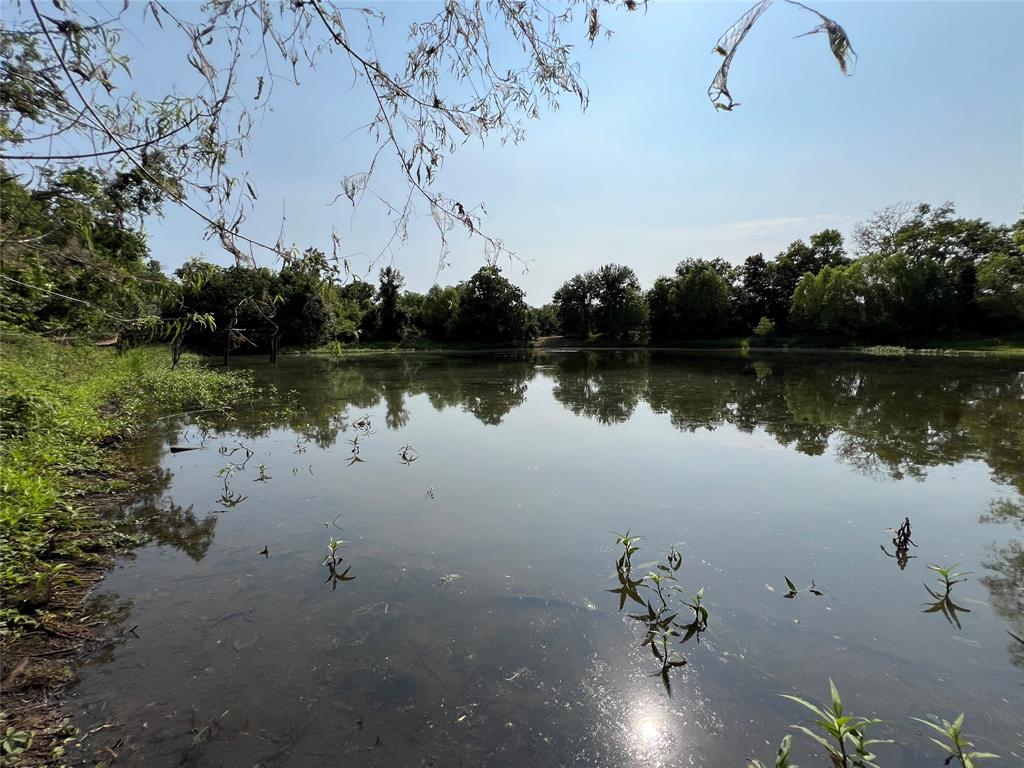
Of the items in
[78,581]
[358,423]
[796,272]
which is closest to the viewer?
[78,581]

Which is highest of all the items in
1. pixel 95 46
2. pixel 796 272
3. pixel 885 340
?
pixel 796 272

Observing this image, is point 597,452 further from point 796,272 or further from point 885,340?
point 796,272

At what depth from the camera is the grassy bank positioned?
2.97 metres

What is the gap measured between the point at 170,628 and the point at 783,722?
4191 millimetres

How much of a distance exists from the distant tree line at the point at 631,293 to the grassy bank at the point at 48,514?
1.85m

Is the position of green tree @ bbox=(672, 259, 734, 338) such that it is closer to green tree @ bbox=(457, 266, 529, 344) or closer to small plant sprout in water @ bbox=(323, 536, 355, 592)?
green tree @ bbox=(457, 266, 529, 344)

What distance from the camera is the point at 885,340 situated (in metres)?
46.2

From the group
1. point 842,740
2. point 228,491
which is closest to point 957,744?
point 842,740

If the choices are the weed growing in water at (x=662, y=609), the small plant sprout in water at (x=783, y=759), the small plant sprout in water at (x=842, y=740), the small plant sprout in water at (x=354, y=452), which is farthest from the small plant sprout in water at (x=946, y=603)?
the small plant sprout in water at (x=354, y=452)

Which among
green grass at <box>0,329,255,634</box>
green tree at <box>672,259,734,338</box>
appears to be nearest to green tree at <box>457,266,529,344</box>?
green tree at <box>672,259,734,338</box>

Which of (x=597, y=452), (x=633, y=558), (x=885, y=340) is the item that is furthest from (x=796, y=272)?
(x=633, y=558)

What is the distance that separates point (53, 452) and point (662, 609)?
300 inches

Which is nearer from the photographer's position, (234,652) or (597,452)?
(234,652)

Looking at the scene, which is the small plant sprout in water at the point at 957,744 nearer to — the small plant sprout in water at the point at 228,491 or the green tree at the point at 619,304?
the small plant sprout in water at the point at 228,491
